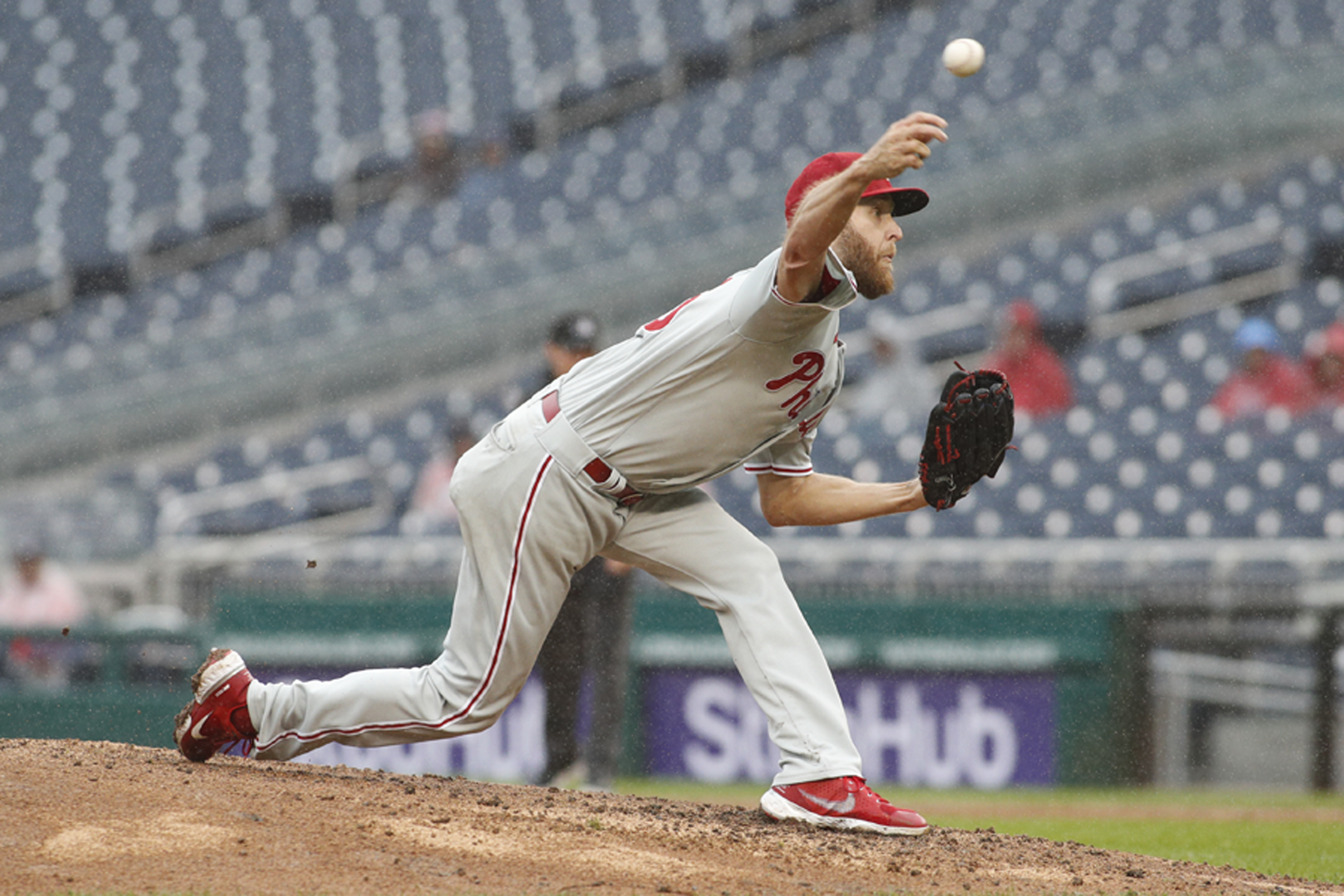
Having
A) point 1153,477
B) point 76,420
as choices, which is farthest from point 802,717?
point 76,420

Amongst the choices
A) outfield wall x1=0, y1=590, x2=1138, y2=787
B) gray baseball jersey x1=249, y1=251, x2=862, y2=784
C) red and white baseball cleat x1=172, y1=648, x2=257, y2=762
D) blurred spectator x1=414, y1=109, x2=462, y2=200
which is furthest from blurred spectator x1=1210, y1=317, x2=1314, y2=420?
red and white baseball cleat x1=172, y1=648, x2=257, y2=762

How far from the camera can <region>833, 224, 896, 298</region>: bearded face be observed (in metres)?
3.16

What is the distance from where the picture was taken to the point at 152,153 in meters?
14.7

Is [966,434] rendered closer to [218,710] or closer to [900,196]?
[900,196]

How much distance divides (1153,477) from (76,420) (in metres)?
8.20

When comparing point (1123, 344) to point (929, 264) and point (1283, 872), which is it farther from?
point (1283, 872)

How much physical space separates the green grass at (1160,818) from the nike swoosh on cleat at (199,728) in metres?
1.80

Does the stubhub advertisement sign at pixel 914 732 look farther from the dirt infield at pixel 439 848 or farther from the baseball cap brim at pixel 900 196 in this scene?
the baseball cap brim at pixel 900 196

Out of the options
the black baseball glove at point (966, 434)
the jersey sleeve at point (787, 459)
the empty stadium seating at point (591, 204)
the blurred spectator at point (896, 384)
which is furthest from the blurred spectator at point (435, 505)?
the black baseball glove at point (966, 434)

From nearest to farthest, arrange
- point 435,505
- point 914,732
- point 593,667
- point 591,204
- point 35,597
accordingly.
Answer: point 593,667 < point 914,732 < point 35,597 < point 435,505 < point 591,204

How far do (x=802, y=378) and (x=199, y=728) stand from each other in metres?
1.66

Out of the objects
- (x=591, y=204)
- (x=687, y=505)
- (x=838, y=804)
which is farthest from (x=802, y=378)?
(x=591, y=204)

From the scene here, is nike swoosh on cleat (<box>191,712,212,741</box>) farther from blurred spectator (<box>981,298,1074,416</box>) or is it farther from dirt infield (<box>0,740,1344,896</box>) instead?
blurred spectator (<box>981,298,1074,416</box>)

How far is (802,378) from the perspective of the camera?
3.21 meters
